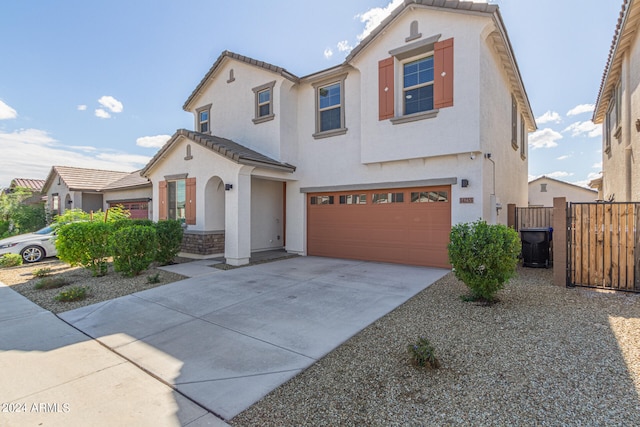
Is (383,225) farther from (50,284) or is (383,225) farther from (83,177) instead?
(83,177)

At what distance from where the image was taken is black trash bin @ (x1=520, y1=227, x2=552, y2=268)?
930 cm

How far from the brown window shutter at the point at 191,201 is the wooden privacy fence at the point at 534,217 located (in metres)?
12.5

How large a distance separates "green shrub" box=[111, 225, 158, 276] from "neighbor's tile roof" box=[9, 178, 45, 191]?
25287mm

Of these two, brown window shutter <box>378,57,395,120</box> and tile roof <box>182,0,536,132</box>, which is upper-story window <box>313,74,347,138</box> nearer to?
tile roof <box>182,0,536,132</box>

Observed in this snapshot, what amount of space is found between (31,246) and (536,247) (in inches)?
700

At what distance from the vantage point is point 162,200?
13023mm

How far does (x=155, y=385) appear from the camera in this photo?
337 centimetres

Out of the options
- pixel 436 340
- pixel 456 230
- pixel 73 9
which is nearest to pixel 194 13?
pixel 73 9

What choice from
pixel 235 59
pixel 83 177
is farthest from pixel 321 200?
pixel 83 177

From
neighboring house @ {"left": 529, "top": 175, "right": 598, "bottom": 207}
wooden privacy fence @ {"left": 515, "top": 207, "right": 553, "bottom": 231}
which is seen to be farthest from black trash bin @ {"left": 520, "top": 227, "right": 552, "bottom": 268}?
→ neighboring house @ {"left": 529, "top": 175, "right": 598, "bottom": 207}

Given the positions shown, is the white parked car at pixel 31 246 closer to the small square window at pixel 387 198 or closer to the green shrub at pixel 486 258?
the small square window at pixel 387 198

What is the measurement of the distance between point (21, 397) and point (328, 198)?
9814 mm

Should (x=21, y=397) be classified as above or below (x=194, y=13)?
below

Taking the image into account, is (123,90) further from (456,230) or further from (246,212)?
(456,230)
